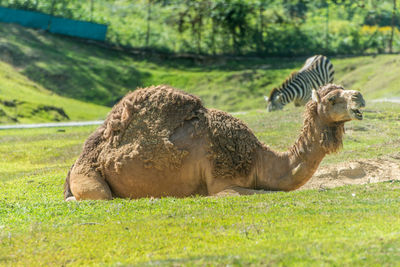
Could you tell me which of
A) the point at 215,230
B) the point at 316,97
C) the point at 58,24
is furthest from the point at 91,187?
the point at 58,24

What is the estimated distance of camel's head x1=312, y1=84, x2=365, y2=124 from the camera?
8.81 m

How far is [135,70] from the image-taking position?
54.1 m

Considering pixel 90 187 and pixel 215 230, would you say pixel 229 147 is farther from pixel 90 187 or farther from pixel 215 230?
pixel 215 230

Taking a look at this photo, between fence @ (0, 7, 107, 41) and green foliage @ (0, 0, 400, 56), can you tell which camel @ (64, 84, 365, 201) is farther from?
fence @ (0, 7, 107, 41)

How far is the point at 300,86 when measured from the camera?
3038 cm

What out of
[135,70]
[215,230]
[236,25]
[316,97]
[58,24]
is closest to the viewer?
[215,230]

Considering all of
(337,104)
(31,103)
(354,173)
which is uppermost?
(337,104)

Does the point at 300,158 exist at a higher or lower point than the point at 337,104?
lower

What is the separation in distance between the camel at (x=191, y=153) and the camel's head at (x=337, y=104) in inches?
0.6

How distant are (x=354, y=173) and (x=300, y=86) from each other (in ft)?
61.4

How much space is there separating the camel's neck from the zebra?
21.0m

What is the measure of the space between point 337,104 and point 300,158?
1.07m

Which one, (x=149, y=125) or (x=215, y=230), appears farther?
(x=149, y=125)

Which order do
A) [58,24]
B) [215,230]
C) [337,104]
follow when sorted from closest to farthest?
[215,230] → [337,104] → [58,24]
